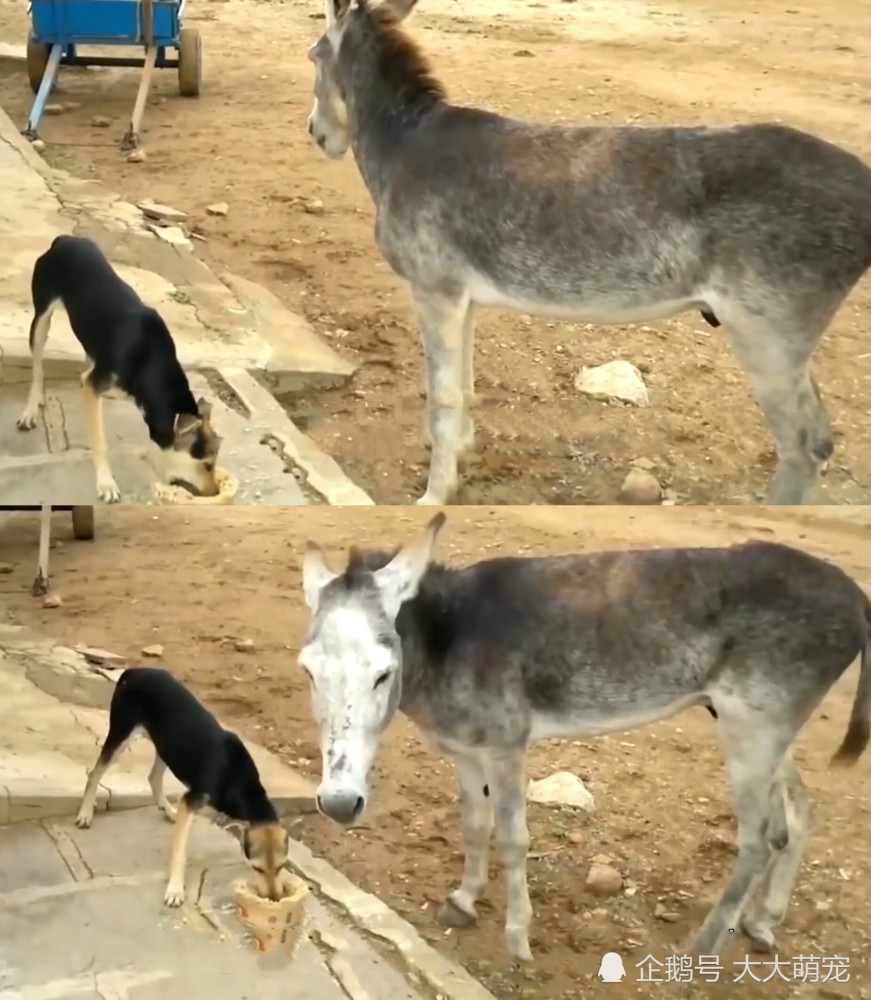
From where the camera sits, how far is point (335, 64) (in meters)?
2.19

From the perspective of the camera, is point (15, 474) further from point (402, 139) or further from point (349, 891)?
point (349, 891)

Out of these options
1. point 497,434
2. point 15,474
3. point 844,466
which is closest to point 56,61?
point 15,474

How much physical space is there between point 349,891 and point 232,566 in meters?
0.66

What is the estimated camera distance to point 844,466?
2.11 m

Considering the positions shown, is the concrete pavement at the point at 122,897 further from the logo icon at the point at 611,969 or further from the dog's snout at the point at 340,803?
the dog's snout at the point at 340,803

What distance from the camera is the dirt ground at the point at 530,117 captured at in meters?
2.14

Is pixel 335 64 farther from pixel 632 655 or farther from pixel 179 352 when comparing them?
pixel 632 655

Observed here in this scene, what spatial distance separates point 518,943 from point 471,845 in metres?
0.20

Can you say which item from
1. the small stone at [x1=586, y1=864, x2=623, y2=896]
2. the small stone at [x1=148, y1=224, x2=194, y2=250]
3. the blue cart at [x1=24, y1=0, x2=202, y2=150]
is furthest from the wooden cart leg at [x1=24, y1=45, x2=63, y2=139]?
the small stone at [x1=586, y1=864, x2=623, y2=896]

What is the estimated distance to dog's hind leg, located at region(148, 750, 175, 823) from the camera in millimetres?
2719

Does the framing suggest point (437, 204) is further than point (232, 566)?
No

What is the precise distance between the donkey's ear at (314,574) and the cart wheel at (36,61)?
1002 millimetres

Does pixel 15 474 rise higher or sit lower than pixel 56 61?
lower

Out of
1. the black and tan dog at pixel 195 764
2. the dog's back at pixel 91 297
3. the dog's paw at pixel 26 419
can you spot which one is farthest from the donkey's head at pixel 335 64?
the black and tan dog at pixel 195 764
